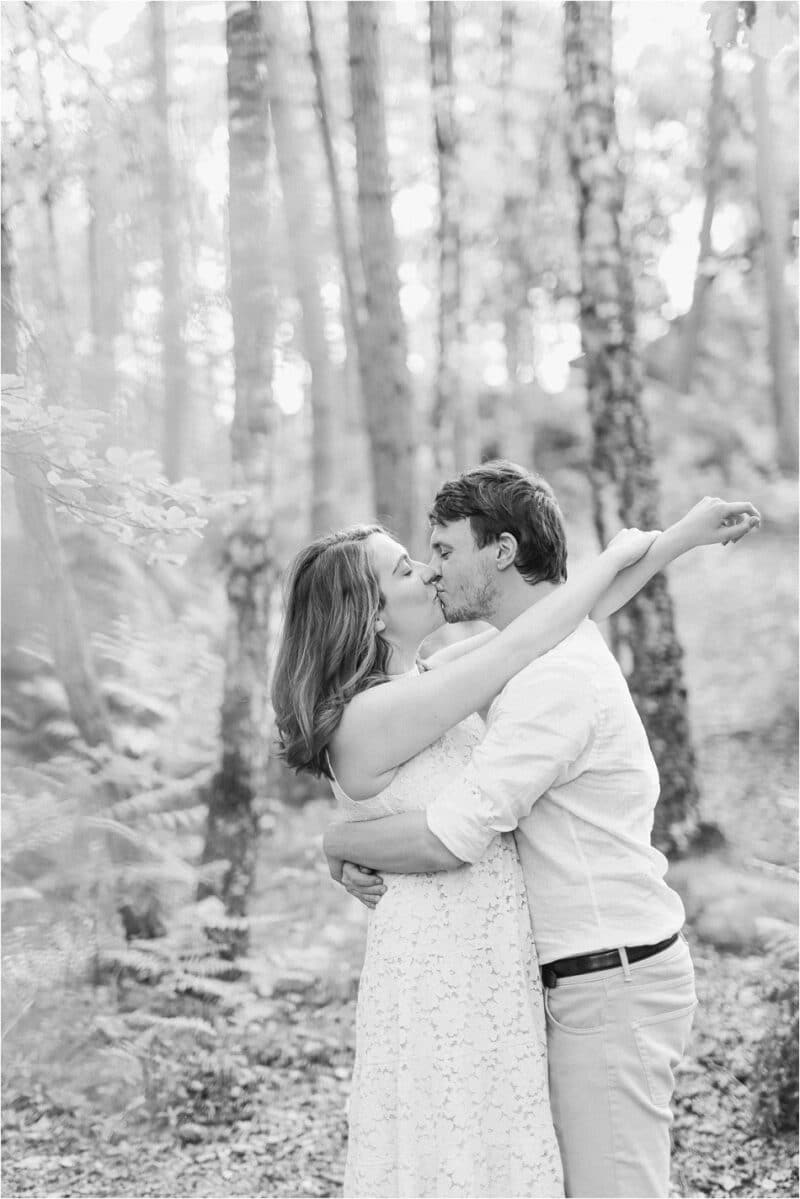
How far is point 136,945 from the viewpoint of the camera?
14.0ft

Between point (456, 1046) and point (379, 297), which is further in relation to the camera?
point (379, 297)

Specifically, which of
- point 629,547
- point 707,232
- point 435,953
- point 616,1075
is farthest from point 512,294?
point 616,1075

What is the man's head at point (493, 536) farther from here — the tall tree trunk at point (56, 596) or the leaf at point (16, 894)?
the leaf at point (16, 894)

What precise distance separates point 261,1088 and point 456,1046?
89.5 inches

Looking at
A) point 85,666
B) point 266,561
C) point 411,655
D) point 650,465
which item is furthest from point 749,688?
point 411,655

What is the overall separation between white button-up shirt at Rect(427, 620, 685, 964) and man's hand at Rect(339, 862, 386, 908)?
0.82ft

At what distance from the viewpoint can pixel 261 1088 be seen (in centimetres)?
404

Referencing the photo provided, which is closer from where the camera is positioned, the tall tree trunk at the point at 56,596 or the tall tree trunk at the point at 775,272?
the tall tree trunk at the point at 56,596

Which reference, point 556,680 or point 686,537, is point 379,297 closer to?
point 686,537

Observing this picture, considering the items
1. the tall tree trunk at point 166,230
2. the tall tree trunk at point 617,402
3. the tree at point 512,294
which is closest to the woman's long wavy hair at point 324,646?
the tall tree trunk at point 617,402

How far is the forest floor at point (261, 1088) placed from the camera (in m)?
3.50

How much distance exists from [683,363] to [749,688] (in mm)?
5914

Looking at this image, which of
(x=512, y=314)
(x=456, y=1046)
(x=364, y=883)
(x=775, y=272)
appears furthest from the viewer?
(x=512, y=314)

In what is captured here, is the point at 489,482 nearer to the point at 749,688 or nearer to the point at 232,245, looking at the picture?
the point at 232,245
